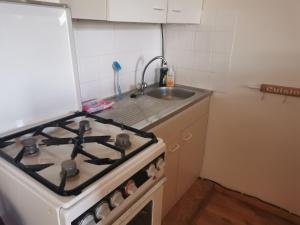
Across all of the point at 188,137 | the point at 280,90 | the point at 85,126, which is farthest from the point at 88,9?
the point at 280,90

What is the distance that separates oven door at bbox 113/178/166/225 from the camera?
0.81 metres

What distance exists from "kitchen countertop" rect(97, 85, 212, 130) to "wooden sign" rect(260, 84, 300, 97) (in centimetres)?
41

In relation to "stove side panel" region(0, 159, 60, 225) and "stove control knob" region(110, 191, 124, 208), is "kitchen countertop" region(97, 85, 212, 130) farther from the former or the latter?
"stove side panel" region(0, 159, 60, 225)

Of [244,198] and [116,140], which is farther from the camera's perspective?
[244,198]

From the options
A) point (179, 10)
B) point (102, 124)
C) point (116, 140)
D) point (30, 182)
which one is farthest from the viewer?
point (179, 10)

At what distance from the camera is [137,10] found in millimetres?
1197

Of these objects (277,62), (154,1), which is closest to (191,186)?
(277,62)

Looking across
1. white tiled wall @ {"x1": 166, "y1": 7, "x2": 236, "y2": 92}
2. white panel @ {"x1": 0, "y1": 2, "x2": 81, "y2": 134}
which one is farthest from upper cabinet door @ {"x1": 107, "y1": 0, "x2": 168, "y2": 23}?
white tiled wall @ {"x1": 166, "y1": 7, "x2": 236, "y2": 92}

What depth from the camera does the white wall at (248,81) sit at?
4.99 feet

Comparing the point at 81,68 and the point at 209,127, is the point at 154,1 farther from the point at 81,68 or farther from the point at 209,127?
Result: the point at 209,127

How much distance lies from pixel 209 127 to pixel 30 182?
4.98ft

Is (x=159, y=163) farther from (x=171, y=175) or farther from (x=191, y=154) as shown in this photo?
(x=191, y=154)

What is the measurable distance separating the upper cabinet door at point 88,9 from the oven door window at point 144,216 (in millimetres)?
834

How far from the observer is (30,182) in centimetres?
68
